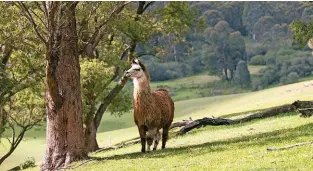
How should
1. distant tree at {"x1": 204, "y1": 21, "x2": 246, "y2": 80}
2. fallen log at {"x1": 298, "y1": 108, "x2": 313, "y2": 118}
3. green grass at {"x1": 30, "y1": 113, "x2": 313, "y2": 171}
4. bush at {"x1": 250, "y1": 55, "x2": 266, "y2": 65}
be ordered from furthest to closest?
bush at {"x1": 250, "y1": 55, "x2": 266, "y2": 65} → distant tree at {"x1": 204, "y1": 21, "x2": 246, "y2": 80} → fallen log at {"x1": 298, "y1": 108, "x2": 313, "y2": 118} → green grass at {"x1": 30, "y1": 113, "x2": 313, "y2": 171}

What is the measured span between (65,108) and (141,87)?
335 cm

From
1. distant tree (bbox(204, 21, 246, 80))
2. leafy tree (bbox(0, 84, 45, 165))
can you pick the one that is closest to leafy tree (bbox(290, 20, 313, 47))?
leafy tree (bbox(0, 84, 45, 165))

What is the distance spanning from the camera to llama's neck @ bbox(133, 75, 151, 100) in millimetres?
20938

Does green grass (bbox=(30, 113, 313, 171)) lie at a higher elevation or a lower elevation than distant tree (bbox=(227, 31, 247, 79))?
lower

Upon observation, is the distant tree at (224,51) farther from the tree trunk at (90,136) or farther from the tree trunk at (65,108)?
the tree trunk at (65,108)

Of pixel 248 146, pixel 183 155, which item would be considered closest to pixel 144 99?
pixel 183 155

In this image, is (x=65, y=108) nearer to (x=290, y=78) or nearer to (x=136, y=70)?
(x=136, y=70)

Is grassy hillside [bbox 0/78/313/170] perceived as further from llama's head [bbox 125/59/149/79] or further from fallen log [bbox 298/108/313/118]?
llama's head [bbox 125/59/149/79]

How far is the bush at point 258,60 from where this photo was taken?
19662 cm

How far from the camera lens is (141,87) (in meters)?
21.0

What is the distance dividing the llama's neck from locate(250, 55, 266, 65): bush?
179455 mm

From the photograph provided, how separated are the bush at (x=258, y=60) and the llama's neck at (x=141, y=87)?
17945cm

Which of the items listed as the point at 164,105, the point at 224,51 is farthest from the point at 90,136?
the point at 224,51

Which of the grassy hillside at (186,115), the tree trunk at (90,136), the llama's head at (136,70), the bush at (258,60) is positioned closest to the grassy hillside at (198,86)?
the bush at (258,60)
